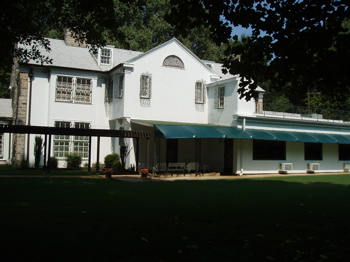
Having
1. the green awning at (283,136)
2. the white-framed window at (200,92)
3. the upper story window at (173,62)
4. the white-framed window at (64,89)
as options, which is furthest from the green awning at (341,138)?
the white-framed window at (64,89)

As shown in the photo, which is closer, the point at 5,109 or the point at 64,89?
the point at 64,89

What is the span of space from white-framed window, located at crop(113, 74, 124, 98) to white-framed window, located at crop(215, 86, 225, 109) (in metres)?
6.18

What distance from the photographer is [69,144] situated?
23.7 m

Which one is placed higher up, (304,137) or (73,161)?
(304,137)

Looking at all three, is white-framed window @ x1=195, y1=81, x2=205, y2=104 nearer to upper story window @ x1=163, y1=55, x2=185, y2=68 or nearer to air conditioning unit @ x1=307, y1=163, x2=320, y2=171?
upper story window @ x1=163, y1=55, x2=185, y2=68

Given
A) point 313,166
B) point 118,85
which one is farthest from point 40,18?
point 313,166

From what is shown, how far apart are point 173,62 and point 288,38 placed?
16.8 meters

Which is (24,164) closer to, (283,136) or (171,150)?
(171,150)

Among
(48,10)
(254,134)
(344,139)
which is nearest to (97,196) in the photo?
(48,10)

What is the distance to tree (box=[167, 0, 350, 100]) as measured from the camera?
6.98m

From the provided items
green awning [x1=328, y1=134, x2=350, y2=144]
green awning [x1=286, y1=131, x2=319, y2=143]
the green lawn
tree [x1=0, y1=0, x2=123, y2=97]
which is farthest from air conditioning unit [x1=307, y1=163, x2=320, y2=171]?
tree [x1=0, y1=0, x2=123, y2=97]

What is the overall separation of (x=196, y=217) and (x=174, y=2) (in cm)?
479

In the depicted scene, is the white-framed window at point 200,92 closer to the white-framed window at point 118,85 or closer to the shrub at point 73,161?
the white-framed window at point 118,85

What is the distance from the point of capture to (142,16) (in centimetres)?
4519
